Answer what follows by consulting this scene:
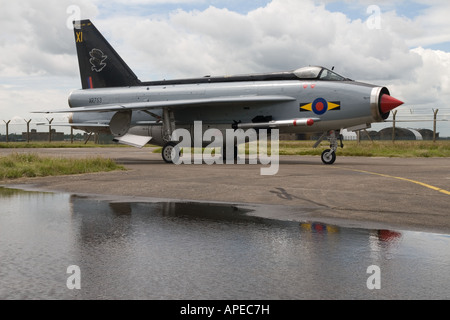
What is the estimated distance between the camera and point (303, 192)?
10148 millimetres

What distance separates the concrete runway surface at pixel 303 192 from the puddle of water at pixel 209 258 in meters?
0.88

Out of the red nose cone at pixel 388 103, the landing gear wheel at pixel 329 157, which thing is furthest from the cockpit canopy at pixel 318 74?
the landing gear wheel at pixel 329 157

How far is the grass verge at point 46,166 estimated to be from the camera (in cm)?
1403

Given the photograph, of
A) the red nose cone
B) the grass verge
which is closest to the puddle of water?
the grass verge

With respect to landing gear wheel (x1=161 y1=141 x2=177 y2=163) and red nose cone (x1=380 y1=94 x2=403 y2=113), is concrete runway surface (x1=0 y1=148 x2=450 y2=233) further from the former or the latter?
landing gear wheel (x1=161 y1=141 x2=177 y2=163)

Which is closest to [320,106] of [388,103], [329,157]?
[329,157]

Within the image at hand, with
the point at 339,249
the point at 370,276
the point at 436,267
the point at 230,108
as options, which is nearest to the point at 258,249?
the point at 339,249

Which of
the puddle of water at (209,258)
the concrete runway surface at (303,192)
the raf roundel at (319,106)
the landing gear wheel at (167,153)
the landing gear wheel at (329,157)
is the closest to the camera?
the puddle of water at (209,258)

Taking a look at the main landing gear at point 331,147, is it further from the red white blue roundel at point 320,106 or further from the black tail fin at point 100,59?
the black tail fin at point 100,59

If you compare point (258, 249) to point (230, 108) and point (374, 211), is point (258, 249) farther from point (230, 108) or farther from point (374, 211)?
point (230, 108)

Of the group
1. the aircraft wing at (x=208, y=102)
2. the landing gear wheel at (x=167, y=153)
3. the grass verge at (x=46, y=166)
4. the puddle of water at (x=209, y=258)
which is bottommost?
the puddle of water at (x=209, y=258)

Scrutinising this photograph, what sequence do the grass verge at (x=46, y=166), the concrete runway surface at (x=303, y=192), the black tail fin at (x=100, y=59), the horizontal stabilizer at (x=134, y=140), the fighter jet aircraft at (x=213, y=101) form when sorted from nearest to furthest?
1. the concrete runway surface at (x=303, y=192)
2. the grass verge at (x=46, y=166)
3. the fighter jet aircraft at (x=213, y=101)
4. the horizontal stabilizer at (x=134, y=140)
5. the black tail fin at (x=100, y=59)

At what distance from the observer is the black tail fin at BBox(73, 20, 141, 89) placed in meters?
23.3

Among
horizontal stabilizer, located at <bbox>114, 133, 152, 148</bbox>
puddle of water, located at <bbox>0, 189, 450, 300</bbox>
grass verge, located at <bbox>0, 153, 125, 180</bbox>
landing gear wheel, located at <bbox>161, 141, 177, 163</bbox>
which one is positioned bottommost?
puddle of water, located at <bbox>0, 189, 450, 300</bbox>
